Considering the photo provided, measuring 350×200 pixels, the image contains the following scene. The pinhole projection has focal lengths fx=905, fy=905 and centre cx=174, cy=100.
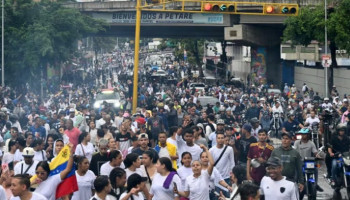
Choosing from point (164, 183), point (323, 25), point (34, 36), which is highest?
point (323, 25)

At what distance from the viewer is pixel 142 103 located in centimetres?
4006

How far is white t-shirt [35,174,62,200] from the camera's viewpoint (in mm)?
11797

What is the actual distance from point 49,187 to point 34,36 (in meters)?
38.7

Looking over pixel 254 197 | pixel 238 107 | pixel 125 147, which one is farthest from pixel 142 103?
pixel 254 197

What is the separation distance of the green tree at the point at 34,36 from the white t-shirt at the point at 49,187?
1494 inches

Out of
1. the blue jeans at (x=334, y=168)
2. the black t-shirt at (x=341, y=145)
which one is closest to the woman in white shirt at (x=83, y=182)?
the blue jeans at (x=334, y=168)

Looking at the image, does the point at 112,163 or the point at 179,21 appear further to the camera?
the point at 179,21

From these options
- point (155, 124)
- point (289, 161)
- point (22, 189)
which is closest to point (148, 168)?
point (289, 161)

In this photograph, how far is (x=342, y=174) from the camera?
17.0 m

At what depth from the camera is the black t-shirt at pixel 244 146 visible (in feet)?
54.3

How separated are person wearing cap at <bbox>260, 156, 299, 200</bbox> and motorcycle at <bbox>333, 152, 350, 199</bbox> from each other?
591 centimetres

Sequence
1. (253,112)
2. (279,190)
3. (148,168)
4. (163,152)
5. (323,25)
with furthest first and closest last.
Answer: (323,25) < (253,112) < (163,152) < (148,168) < (279,190)

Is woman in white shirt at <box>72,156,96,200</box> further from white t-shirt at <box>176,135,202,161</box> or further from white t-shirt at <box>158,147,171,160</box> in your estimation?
white t-shirt at <box>176,135,202,161</box>

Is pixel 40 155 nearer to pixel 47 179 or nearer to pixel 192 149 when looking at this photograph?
pixel 192 149
